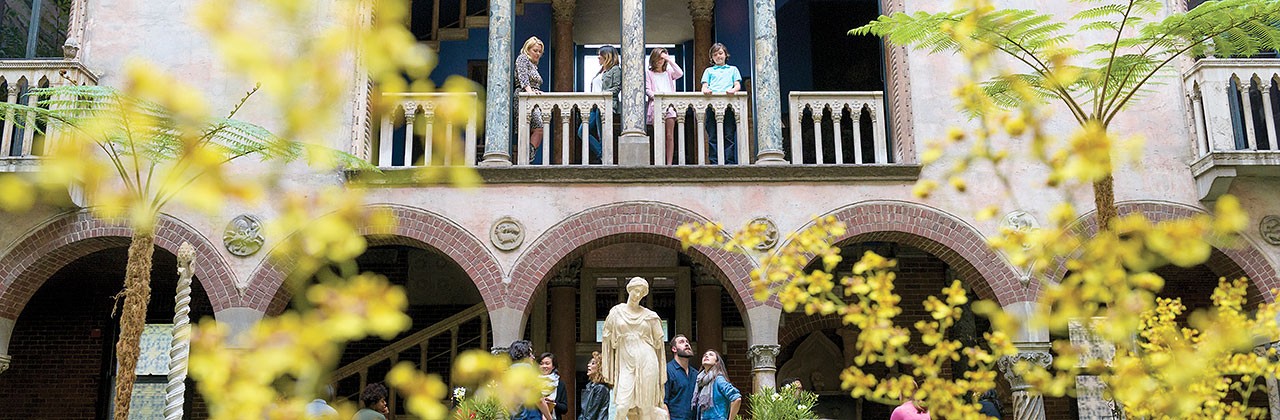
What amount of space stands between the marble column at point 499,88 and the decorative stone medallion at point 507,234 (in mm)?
621

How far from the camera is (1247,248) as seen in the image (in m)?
11.5

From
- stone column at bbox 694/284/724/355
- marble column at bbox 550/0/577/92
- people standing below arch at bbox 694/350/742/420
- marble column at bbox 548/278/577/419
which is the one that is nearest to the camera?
people standing below arch at bbox 694/350/742/420

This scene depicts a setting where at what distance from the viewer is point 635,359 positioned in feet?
29.2

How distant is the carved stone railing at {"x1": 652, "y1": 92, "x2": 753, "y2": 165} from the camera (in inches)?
472

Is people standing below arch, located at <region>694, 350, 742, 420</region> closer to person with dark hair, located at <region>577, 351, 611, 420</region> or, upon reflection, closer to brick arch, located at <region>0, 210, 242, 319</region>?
person with dark hair, located at <region>577, 351, 611, 420</region>

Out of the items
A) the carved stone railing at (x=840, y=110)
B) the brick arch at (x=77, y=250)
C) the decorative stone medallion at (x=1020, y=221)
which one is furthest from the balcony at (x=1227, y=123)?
the brick arch at (x=77, y=250)

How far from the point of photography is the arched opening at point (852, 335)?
1449cm

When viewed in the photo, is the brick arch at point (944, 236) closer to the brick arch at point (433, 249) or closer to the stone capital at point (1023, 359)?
the stone capital at point (1023, 359)

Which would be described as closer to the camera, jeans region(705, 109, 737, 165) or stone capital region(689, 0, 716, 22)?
jeans region(705, 109, 737, 165)

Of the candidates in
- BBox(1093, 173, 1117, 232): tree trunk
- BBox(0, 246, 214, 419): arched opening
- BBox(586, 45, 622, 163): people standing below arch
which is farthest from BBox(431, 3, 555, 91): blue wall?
BBox(1093, 173, 1117, 232): tree trunk

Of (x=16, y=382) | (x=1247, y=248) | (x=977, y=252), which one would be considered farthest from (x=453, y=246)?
(x=1247, y=248)

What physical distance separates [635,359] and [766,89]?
13.9ft

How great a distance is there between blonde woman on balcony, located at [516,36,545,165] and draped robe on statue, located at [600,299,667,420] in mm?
3737

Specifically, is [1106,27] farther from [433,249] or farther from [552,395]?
[433,249]
